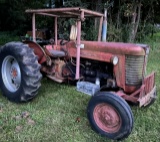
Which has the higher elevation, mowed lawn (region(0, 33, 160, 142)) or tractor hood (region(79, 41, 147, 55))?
tractor hood (region(79, 41, 147, 55))

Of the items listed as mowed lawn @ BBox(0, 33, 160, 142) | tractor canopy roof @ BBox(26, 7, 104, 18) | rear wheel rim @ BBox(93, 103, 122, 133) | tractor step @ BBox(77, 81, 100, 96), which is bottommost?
mowed lawn @ BBox(0, 33, 160, 142)

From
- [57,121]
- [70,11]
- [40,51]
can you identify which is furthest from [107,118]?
[40,51]

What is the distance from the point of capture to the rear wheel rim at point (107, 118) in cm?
246

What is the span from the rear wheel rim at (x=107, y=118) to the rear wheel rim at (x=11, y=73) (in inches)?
56.3

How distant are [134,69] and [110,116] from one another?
712mm

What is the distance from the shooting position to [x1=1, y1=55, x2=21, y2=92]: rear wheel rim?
336cm

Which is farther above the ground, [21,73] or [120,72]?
[120,72]

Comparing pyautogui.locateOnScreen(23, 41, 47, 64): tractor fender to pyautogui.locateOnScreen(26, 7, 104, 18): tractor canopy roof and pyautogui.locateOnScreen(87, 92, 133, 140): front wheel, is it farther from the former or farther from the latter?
pyautogui.locateOnScreen(87, 92, 133, 140): front wheel

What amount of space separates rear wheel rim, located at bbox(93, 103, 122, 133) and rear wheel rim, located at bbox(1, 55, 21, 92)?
4.69 feet

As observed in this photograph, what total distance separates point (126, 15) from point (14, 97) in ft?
20.8

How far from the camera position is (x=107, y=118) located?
2514mm

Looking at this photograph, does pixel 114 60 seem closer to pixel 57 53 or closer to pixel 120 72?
pixel 120 72

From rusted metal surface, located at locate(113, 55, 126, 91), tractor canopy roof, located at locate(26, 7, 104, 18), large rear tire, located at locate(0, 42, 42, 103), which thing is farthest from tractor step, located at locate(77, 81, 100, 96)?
tractor canopy roof, located at locate(26, 7, 104, 18)

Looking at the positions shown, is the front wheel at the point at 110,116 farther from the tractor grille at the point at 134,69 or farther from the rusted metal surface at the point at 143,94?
the tractor grille at the point at 134,69
